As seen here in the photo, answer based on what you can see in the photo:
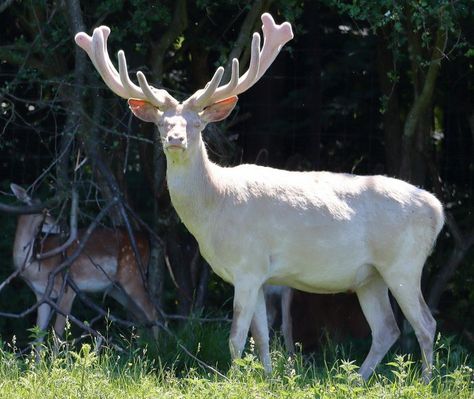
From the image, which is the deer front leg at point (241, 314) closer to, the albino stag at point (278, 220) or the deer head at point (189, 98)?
the albino stag at point (278, 220)

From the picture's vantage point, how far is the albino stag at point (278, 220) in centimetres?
687

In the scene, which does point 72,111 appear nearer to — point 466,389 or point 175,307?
point 175,307

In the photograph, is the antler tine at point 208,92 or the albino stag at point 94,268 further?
the albino stag at point 94,268

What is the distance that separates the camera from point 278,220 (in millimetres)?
7133

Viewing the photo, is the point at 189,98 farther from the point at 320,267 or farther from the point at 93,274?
the point at 93,274

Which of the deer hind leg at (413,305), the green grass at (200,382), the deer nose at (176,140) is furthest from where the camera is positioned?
the deer hind leg at (413,305)

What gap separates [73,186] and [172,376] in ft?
7.49

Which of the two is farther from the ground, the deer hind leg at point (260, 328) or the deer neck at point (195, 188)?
the deer neck at point (195, 188)

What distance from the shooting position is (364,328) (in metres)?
9.38

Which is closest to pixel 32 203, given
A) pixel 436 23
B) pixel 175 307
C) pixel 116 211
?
pixel 116 211

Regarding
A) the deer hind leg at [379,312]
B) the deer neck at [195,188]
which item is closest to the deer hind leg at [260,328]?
the deer neck at [195,188]

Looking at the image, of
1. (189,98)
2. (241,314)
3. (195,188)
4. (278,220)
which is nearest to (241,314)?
(241,314)

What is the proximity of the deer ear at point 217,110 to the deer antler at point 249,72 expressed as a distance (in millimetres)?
30

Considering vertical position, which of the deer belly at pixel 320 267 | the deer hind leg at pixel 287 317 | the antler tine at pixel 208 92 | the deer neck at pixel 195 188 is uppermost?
the antler tine at pixel 208 92
